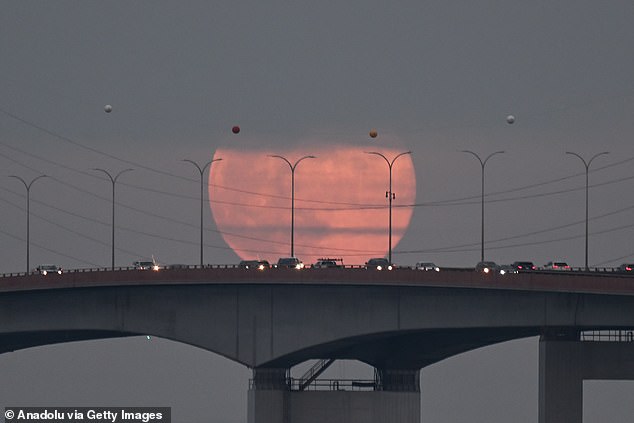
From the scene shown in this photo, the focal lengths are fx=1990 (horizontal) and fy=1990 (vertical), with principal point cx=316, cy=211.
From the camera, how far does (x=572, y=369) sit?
155 metres

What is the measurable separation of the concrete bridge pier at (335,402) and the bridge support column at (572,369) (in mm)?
22364

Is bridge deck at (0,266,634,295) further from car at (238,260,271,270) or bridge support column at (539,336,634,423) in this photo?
bridge support column at (539,336,634,423)

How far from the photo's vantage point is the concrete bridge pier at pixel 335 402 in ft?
532

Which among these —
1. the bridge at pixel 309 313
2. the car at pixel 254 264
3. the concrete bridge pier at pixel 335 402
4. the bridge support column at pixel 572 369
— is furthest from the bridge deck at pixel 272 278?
the concrete bridge pier at pixel 335 402

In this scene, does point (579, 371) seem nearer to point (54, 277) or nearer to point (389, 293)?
point (389, 293)

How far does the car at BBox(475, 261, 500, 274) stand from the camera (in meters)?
155

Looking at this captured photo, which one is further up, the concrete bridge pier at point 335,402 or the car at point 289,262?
the car at point 289,262

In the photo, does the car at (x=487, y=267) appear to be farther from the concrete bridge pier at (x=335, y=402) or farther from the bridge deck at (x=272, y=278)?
the concrete bridge pier at (x=335, y=402)

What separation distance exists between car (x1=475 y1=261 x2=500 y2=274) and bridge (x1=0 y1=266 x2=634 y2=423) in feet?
8.91

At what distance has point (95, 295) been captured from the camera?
158625 mm

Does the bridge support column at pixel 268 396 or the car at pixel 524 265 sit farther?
the car at pixel 524 265

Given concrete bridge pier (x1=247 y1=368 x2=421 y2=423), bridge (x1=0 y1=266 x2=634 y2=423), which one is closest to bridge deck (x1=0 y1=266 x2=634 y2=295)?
bridge (x1=0 y1=266 x2=634 y2=423)

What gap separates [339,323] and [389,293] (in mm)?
4856

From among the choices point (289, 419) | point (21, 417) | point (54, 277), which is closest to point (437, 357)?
point (289, 419)
